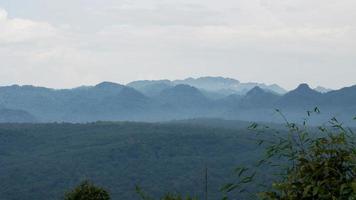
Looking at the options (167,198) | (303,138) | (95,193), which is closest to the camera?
(303,138)

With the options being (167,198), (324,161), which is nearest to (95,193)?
(167,198)

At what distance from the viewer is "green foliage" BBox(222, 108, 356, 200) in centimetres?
995

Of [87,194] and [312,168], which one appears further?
[87,194]

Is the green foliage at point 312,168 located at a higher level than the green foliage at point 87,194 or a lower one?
higher

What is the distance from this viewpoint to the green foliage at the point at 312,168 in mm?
9945

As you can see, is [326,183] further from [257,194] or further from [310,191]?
[257,194]

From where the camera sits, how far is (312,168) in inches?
406

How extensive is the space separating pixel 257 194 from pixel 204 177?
116cm

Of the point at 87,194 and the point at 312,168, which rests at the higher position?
the point at 312,168

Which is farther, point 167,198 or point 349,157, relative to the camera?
point 167,198

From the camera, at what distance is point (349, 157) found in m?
10.3

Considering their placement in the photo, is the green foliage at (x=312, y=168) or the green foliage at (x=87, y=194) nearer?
the green foliage at (x=312, y=168)

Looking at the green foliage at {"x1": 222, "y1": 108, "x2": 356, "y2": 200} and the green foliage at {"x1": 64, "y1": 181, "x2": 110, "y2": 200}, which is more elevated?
the green foliage at {"x1": 222, "y1": 108, "x2": 356, "y2": 200}

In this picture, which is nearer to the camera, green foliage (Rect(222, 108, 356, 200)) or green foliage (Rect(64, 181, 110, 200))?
green foliage (Rect(222, 108, 356, 200))
